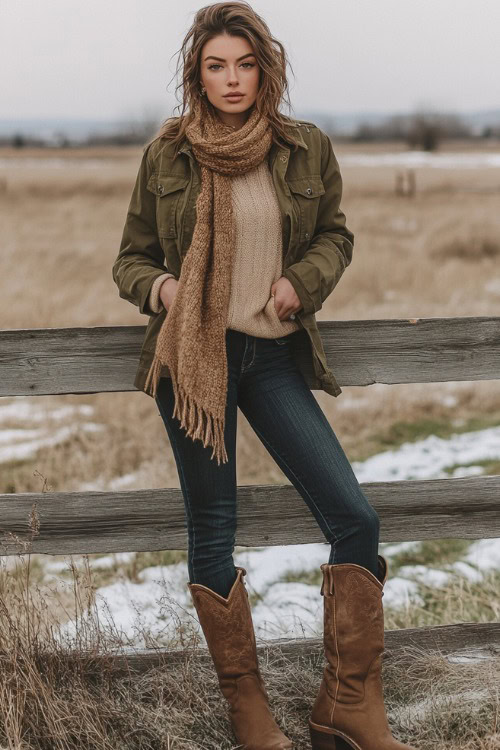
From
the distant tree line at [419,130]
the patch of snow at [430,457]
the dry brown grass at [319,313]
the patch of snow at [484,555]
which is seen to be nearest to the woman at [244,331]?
the patch of snow at [484,555]

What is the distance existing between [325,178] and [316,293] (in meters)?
0.40

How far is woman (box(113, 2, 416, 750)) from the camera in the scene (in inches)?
96.3

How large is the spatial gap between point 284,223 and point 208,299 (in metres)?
Answer: 0.32

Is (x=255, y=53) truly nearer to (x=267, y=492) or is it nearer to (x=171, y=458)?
(x=267, y=492)

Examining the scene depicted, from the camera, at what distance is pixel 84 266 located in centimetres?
1583

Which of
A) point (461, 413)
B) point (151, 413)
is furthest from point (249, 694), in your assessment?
point (461, 413)

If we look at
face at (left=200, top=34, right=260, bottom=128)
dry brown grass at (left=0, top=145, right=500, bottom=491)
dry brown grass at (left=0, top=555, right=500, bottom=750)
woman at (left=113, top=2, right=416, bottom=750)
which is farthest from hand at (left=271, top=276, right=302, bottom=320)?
dry brown grass at (left=0, top=145, right=500, bottom=491)

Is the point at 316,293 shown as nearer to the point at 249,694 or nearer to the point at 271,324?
the point at 271,324

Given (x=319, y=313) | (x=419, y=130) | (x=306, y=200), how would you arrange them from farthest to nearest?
(x=419, y=130), (x=319, y=313), (x=306, y=200)

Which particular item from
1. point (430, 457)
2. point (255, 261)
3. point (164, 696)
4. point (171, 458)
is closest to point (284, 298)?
point (255, 261)

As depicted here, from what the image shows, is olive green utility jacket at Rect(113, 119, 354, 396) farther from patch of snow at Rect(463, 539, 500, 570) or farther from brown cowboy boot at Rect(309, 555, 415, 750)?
patch of snow at Rect(463, 539, 500, 570)

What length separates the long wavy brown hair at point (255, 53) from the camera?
2.48 metres

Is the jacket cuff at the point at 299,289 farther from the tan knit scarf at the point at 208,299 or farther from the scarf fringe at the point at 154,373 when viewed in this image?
the scarf fringe at the point at 154,373

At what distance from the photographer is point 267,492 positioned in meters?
Answer: 3.12
